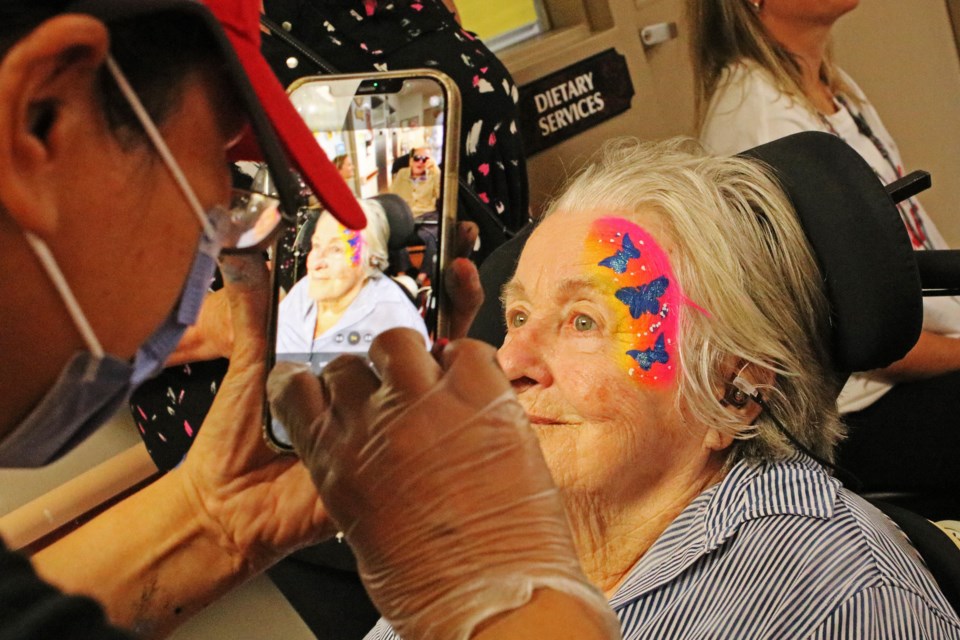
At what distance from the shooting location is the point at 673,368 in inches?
48.1

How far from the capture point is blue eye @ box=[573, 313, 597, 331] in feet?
4.10

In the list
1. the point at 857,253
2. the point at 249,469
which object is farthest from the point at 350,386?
the point at 857,253

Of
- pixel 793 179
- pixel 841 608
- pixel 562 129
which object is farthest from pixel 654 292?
pixel 562 129

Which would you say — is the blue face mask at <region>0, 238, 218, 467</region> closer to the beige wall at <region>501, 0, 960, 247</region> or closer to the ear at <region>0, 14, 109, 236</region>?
the ear at <region>0, 14, 109, 236</region>

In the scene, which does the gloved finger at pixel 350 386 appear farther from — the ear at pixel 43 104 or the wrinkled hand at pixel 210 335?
the wrinkled hand at pixel 210 335

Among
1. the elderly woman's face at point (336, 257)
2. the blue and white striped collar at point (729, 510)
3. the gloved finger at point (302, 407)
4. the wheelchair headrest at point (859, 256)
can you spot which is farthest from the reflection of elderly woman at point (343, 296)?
the wheelchair headrest at point (859, 256)

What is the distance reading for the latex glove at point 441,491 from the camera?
2.52 feet

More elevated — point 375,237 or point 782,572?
point 375,237

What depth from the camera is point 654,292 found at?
1.23 m

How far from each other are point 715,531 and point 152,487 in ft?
2.58

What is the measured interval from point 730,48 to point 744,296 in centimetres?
115

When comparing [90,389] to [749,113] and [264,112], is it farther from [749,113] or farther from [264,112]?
[749,113]

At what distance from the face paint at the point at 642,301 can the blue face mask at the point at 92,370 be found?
2.16ft

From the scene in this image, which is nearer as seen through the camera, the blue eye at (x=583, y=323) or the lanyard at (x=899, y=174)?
the blue eye at (x=583, y=323)
